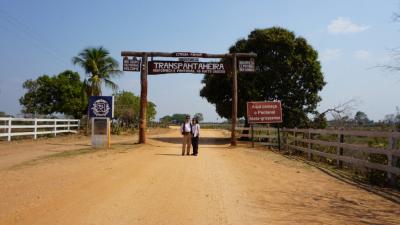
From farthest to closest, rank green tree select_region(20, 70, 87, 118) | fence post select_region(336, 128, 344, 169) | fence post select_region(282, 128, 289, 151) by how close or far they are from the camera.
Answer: green tree select_region(20, 70, 87, 118) → fence post select_region(282, 128, 289, 151) → fence post select_region(336, 128, 344, 169)

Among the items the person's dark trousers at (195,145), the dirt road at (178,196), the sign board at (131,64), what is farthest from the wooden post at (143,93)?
the dirt road at (178,196)

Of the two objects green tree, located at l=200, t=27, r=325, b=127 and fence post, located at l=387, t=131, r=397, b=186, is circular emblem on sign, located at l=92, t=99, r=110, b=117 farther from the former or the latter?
fence post, located at l=387, t=131, r=397, b=186

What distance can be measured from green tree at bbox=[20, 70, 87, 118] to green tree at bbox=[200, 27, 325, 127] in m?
30.4

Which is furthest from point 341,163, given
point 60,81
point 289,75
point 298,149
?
point 60,81

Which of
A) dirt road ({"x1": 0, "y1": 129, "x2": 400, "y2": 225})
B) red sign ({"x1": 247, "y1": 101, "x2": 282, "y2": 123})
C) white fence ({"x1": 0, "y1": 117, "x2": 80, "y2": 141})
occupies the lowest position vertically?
dirt road ({"x1": 0, "y1": 129, "x2": 400, "y2": 225})

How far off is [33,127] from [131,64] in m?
9.19

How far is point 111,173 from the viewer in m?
12.9

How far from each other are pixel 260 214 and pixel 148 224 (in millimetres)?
2027

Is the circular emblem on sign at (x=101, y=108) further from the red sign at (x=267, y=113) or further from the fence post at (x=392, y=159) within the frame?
the fence post at (x=392, y=159)

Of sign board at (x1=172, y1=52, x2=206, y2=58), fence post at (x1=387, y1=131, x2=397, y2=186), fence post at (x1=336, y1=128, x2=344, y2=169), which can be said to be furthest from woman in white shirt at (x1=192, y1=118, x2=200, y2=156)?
fence post at (x1=387, y1=131, x2=397, y2=186)

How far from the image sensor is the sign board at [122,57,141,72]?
26.5 meters

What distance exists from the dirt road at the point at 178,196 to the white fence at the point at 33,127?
13.7 metres

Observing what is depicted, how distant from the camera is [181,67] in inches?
1075

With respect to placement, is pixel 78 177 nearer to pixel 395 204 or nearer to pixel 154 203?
pixel 154 203
